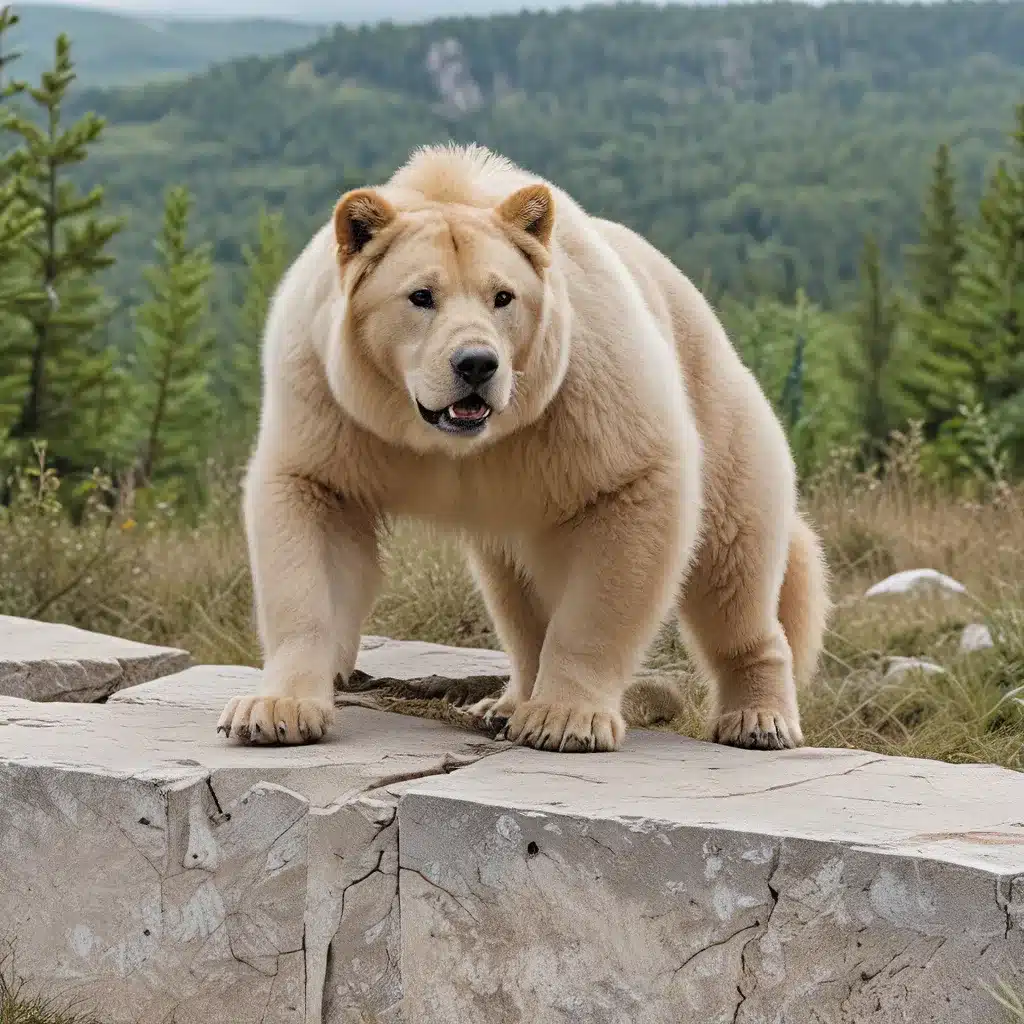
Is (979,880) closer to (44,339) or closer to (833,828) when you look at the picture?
(833,828)

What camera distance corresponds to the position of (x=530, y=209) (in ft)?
13.8

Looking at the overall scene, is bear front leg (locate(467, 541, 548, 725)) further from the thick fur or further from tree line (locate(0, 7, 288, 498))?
tree line (locate(0, 7, 288, 498))

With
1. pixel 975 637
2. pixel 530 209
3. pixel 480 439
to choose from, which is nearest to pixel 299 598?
pixel 480 439

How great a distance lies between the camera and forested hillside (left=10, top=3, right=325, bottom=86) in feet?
417

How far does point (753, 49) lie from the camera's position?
9269cm

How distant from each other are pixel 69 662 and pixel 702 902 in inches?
118

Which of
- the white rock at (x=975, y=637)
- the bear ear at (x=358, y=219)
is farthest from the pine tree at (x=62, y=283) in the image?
the bear ear at (x=358, y=219)

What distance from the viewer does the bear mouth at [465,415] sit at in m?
3.99

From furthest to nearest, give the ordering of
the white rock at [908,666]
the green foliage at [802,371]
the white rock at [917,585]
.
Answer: the green foliage at [802,371] → the white rock at [917,585] → the white rock at [908,666]

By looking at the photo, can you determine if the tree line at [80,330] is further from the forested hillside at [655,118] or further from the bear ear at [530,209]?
the forested hillside at [655,118]

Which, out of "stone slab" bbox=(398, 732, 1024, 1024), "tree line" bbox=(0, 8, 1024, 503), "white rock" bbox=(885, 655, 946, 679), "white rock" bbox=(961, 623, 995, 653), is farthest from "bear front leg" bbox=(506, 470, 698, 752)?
"tree line" bbox=(0, 8, 1024, 503)

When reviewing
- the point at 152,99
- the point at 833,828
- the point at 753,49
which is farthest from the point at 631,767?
the point at 753,49

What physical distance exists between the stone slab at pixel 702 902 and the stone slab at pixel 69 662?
2.22 meters

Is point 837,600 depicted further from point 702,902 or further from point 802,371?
point 702,902
